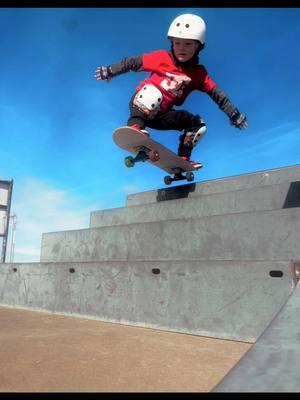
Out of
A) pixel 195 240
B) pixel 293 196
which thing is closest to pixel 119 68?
pixel 195 240

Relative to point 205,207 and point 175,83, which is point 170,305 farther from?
point 175,83

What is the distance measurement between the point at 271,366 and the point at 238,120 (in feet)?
15.5

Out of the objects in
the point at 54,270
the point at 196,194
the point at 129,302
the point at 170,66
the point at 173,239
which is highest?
the point at 170,66

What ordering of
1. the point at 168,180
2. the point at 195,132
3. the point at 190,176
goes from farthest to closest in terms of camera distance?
the point at 168,180
the point at 190,176
the point at 195,132

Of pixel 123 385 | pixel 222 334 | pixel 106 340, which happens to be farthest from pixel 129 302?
pixel 123 385

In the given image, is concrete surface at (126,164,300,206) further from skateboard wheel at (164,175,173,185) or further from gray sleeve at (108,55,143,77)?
gray sleeve at (108,55,143,77)

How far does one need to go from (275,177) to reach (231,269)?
9.61 ft

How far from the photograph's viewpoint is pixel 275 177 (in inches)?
200

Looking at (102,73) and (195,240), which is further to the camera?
(102,73)

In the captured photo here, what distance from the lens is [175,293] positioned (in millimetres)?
2889

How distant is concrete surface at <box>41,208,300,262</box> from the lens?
10.1 ft

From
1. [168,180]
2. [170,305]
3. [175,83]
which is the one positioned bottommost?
[170,305]

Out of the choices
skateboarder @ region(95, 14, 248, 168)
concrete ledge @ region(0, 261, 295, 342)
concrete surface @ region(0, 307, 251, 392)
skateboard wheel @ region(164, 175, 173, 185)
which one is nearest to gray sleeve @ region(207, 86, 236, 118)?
skateboarder @ region(95, 14, 248, 168)
